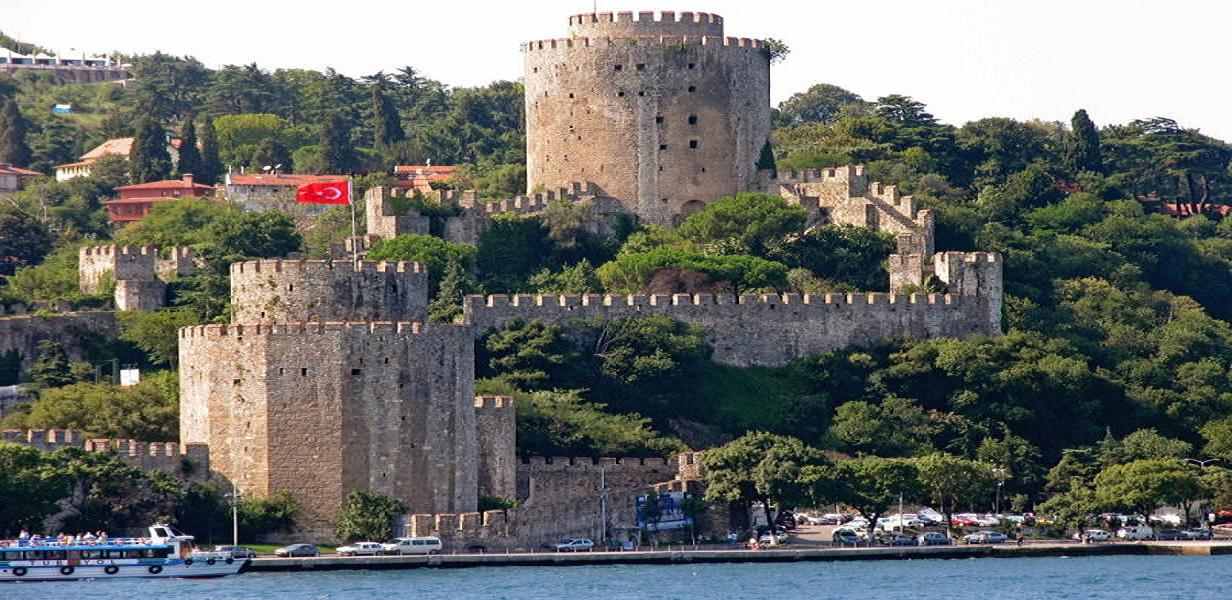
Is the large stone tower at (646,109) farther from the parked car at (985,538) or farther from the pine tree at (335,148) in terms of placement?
the pine tree at (335,148)

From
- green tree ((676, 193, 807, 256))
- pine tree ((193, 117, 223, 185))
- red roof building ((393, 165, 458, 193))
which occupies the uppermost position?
pine tree ((193, 117, 223, 185))

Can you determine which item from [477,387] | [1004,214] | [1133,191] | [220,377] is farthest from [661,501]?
[1133,191]

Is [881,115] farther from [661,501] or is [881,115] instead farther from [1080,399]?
[661,501]

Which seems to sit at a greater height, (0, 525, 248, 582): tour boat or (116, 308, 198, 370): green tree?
(116, 308, 198, 370): green tree

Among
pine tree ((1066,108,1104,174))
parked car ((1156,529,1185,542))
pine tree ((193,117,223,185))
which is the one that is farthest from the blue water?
pine tree ((193,117,223,185))

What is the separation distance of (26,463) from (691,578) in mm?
12608

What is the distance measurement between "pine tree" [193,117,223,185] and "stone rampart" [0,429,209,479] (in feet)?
122

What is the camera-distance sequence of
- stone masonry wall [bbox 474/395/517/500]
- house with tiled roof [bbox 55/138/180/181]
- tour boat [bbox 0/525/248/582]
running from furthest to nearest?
house with tiled roof [bbox 55/138/180/181], stone masonry wall [bbox 474/395/517/500], tour boat [bbox 0/525/248/582]

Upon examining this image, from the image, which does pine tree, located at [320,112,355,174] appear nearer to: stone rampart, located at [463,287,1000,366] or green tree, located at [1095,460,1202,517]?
stone rampart, located at [463,287,1000,366]

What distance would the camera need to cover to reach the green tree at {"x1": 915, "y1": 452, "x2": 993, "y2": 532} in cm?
7912

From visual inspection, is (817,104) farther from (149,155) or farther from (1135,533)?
(1135,533)

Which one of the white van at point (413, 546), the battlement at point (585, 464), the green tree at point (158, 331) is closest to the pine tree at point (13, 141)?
the green tree at point (158, 331)

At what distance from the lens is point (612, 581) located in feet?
236

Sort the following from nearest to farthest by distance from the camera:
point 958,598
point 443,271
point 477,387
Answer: point 958,598
point 477,387
point 443,271
